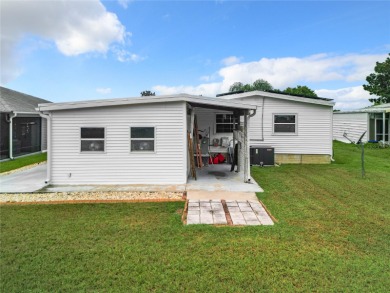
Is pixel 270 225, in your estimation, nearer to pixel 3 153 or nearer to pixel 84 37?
pixel 84 37

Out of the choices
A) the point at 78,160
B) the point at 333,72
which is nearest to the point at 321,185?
the point at 78,160

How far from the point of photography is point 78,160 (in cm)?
849

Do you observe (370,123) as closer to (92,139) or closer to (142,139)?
(142,139)

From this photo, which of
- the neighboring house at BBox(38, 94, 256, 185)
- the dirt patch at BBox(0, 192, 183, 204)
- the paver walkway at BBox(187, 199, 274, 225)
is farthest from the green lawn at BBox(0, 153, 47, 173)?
the paver walkway at BBox(187, 199, 274, 225)

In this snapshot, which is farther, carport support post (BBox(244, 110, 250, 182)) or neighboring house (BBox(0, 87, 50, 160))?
neighboring house (BBox(0, 87, 50, 160))

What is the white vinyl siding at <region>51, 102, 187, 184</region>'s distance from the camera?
331 inches

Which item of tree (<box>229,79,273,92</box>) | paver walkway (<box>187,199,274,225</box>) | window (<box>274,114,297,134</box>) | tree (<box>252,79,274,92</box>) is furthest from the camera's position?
tree (<box>229,79,273,92</box>)

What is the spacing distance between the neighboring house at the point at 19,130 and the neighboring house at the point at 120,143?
22.1 ft

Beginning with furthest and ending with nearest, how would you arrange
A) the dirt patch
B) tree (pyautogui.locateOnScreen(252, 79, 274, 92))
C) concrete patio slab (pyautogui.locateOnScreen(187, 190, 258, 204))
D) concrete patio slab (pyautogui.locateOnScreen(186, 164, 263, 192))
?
tree (pyautogui.locateOnScreen(252, 79, 274, 92)), concrete patio slab (pyautogui.locateOnScreen(186, 164, 263, 192)), concrete patio slab (pyautogui.locateOnScreen(187, 190, 258, 204)), the dirt patch

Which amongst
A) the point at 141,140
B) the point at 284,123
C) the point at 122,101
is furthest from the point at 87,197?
the point at 284,123

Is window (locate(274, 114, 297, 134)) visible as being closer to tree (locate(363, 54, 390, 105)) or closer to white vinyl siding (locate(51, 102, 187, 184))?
white vinyl siding (locate(51, 102, 187, 184))

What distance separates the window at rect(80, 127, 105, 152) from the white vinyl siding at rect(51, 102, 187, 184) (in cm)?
14

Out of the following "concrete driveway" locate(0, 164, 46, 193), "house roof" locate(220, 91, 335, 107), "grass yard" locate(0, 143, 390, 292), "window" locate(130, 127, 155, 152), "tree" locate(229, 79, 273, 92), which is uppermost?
"tree" locate(229, 79, 273, 92)

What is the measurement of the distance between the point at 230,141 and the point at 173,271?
1016 centimetres
